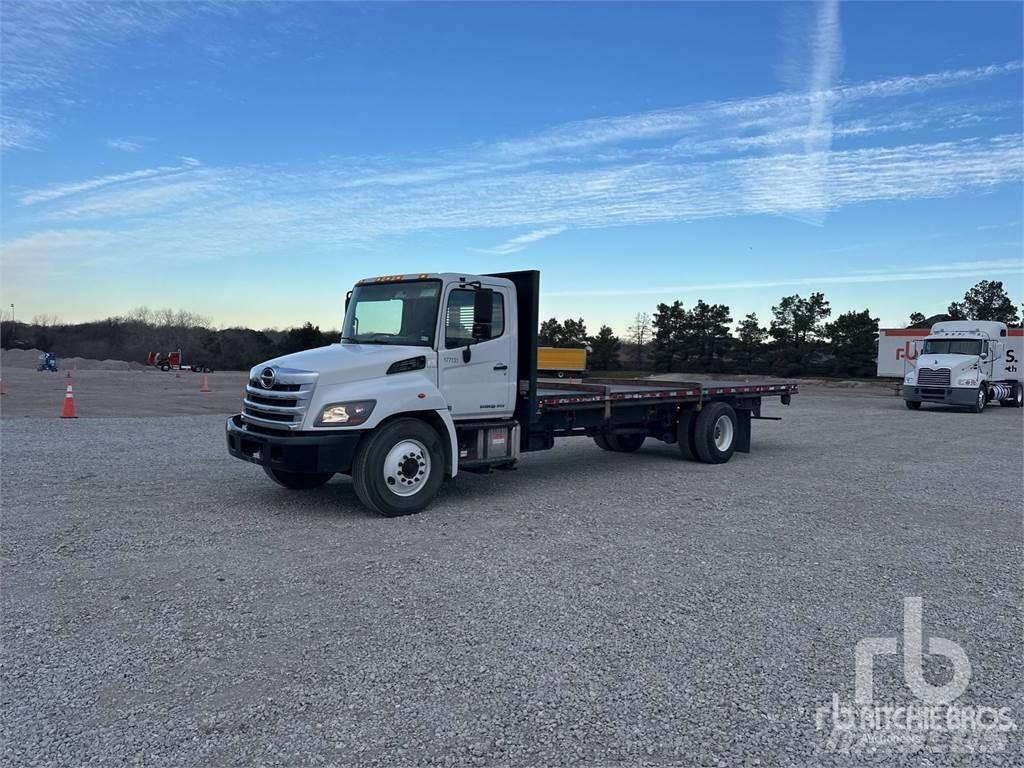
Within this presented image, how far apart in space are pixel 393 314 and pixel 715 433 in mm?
6061

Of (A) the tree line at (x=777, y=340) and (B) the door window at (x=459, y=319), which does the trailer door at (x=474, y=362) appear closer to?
(B) the door window at (x=459, y=319)

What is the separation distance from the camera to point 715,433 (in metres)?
12.0

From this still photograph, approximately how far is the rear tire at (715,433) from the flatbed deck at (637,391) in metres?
0.24

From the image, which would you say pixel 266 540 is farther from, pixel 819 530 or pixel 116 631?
pixel 819 530

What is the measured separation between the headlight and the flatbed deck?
96.6 inches

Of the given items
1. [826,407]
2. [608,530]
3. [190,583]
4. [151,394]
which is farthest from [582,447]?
[151,394]

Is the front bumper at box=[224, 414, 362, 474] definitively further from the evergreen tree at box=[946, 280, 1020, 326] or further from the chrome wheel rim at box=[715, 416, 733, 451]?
the evergreen tree at box=[946, 280, 1020, 326]

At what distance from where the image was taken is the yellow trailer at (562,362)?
512 inches

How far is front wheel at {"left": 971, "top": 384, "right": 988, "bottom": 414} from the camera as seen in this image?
933 inches

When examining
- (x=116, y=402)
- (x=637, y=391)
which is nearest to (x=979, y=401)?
(x=637, y=391)

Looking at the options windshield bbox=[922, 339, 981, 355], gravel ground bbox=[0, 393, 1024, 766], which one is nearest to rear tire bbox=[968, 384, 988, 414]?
windshield bbox=[922, 339, 981, 355]

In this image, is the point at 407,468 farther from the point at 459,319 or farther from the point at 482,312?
the point at 482,312

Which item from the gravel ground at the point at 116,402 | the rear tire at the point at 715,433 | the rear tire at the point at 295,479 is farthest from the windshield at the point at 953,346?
the rear tire at the point at 295,479

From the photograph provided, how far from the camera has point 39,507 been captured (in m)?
7.80
